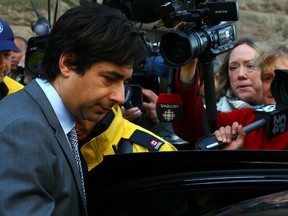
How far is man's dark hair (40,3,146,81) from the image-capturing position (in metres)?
2.38

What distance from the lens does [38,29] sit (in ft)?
17.6

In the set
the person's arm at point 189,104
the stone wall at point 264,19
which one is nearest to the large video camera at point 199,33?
the person's arm at point 189,104

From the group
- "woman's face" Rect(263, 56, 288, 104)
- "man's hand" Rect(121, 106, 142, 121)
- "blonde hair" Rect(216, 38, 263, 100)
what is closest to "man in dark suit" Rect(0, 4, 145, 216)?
"woman's face" Rect(263, 56, 288, 104)

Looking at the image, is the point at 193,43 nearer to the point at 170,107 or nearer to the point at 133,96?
the point at 170,107

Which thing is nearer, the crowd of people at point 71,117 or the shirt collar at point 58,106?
the crowd of people at point 71,117

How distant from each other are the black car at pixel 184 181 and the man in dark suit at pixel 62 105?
98 millimetres

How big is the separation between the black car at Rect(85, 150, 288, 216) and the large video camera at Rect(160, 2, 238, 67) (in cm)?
79

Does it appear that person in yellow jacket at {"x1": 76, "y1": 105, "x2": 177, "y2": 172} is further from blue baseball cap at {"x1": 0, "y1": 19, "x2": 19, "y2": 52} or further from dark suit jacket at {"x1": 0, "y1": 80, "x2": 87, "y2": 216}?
blue baseball cap at {"x1": 0, "y1": 19, "x2": 19, "y2": 52}

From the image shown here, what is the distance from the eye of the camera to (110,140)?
3084 millimetres

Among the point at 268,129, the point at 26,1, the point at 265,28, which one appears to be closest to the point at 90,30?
the point at 268,129

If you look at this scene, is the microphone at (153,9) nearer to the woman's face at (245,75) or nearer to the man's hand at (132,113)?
the man's hand at (132,113)

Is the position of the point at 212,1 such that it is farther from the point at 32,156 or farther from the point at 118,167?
the point at 32,156

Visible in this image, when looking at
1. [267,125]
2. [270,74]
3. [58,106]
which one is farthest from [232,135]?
[58,106]

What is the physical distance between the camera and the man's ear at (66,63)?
2391mm
